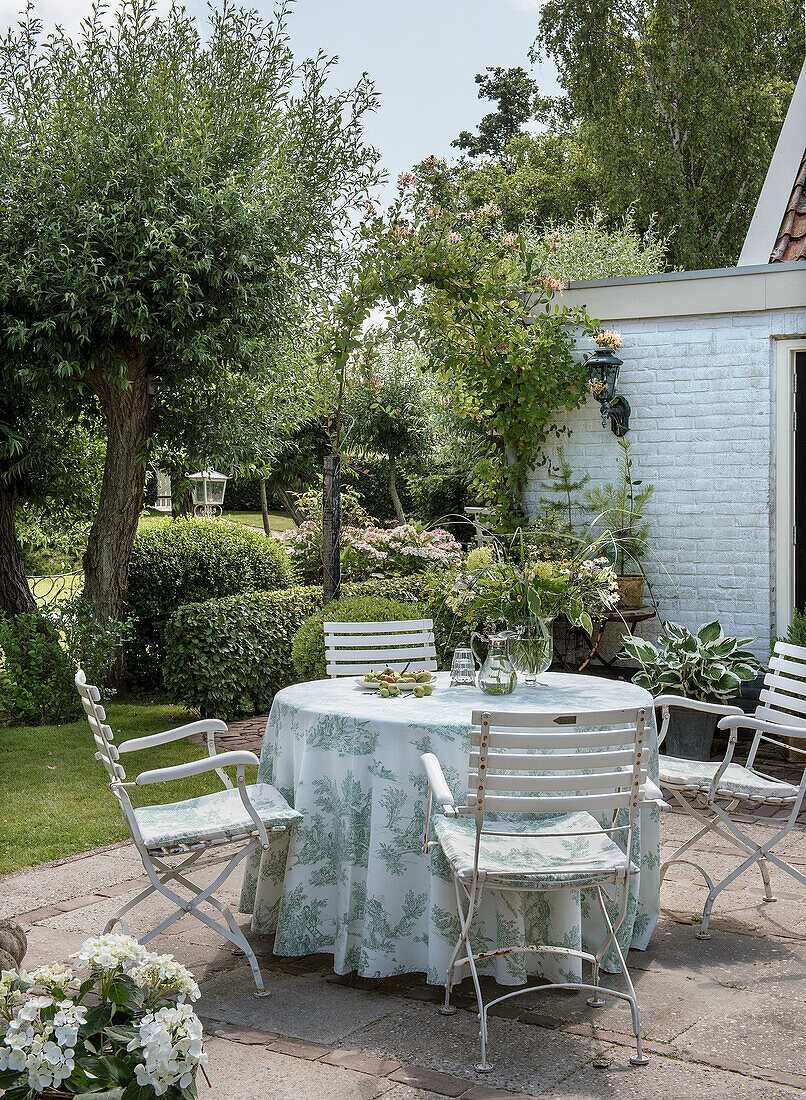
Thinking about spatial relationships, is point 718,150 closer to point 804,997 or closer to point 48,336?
point 48,336

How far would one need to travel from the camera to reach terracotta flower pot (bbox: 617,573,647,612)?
23.7 ft

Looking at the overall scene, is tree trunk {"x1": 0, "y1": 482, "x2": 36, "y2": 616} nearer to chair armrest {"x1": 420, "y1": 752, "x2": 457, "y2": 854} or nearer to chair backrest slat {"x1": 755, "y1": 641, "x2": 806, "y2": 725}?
chair armrest {"x1": 420, "y1": 752, "x2": 457, "y2": 854}

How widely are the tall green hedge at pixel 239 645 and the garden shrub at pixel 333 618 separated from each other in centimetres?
19

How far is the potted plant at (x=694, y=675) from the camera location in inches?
248

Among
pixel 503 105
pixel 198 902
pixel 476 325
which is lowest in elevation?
pixel 198 902

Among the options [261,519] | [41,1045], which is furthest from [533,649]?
[261,519]

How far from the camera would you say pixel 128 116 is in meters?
7.66

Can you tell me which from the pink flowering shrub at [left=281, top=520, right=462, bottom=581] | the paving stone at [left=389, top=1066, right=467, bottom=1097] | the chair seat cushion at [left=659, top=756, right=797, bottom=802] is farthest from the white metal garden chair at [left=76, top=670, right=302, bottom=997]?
the pink flowering shrub at [left=281, top=520, right=462, bottom=581]

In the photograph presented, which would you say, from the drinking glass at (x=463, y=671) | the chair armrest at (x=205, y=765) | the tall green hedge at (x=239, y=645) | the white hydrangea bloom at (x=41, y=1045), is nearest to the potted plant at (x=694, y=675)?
the tall green hedge at (x=239, y=645)

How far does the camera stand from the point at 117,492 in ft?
28.5

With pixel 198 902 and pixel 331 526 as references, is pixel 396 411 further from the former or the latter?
pixel 198 902

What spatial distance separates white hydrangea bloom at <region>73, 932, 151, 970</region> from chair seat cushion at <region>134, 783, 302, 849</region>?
49.1 inches

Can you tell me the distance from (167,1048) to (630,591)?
230 inches

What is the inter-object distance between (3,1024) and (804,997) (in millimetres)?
2509
